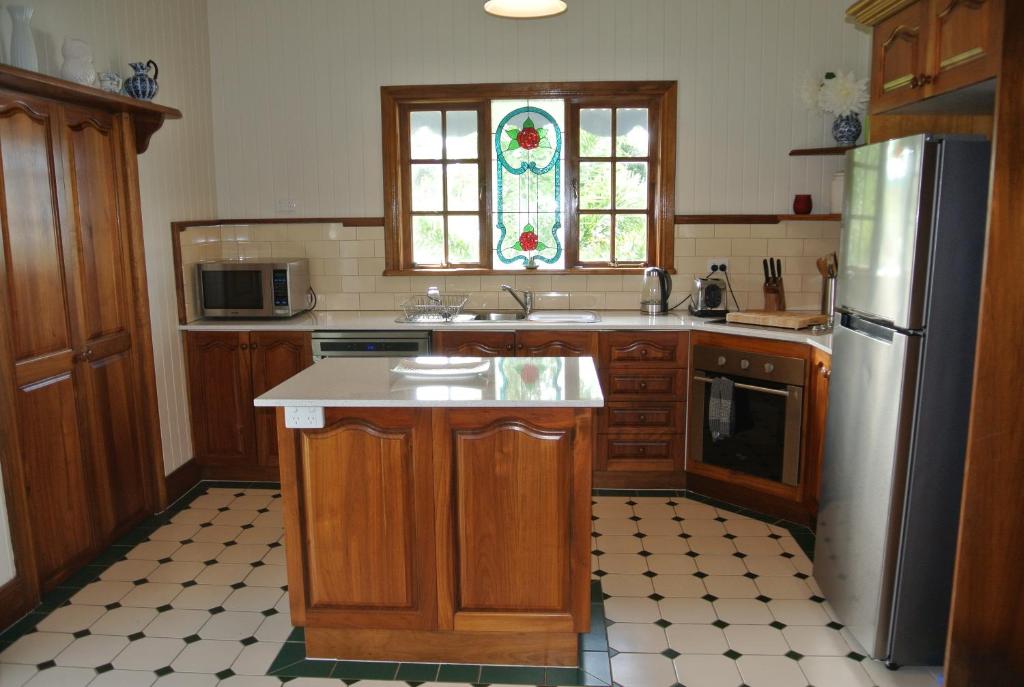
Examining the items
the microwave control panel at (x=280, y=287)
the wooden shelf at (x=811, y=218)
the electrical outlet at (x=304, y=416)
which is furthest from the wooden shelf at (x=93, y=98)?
the wooden shelf at (x=811, y=218)

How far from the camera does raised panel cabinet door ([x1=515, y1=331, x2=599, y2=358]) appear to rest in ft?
13.9

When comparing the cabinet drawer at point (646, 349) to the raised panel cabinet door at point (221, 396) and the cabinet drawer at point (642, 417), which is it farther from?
the raised panel cabinet door at point (221, 396)

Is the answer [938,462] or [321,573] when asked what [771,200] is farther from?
[321,573]

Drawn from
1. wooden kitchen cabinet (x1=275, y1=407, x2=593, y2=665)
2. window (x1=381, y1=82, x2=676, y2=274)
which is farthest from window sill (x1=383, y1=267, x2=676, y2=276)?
wooden kitchen cabinet (x1=275, y1=407, x2=593, y2=665)

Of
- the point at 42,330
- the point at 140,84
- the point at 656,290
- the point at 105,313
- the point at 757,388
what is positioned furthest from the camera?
the point at 656,290

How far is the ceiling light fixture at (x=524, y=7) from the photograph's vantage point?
284 centimetres

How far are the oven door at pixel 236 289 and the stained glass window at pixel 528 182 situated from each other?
54.8 inches

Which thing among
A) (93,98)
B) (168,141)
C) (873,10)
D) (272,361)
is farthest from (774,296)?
(93,98)

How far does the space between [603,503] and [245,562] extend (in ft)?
5.92

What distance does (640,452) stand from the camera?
14.1ft

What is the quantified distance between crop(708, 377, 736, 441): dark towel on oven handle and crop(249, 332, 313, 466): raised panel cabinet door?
7.17 feet

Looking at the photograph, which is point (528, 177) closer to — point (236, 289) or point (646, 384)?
point (646, 384)

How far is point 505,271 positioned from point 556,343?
75 centimetres

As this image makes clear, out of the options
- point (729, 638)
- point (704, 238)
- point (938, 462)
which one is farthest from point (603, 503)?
point (938, 462)
